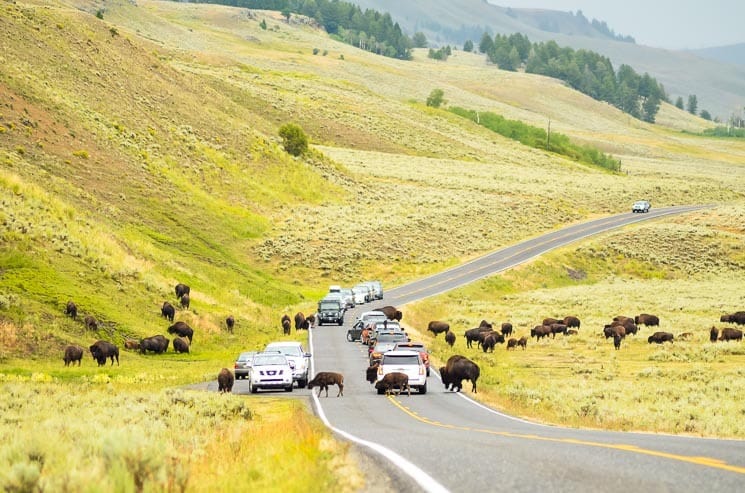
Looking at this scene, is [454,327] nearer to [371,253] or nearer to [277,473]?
[371,253]

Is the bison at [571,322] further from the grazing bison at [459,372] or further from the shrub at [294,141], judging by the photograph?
the shrub at [294,141]

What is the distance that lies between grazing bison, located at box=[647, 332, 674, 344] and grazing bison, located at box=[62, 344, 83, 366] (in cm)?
3035

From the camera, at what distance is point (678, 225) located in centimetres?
11344

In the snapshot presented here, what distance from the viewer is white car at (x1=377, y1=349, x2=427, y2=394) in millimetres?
33406

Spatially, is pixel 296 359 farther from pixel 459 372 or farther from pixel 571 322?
pixel 571 322

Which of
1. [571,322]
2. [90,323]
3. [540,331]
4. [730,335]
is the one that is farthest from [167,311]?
[730,335]

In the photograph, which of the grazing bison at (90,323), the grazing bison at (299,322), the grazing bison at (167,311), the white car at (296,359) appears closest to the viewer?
the white car at (296,359)

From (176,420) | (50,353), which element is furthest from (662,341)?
(176,420)

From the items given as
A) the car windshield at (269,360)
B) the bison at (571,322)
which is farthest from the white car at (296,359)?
the bison at (571,322)

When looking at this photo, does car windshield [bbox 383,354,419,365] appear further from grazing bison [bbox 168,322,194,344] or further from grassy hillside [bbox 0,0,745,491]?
grazing bison [bbox 168,322,194,344]

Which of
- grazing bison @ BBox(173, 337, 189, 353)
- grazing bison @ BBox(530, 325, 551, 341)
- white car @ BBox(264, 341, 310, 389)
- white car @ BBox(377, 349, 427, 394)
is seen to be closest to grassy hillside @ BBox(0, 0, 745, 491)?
grazing bison @ BBox(173, 337, 189, 353)

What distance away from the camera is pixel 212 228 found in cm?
8881

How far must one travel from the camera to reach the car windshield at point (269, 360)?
34372 millimetres

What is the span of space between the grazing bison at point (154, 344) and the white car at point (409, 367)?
15785 mm
